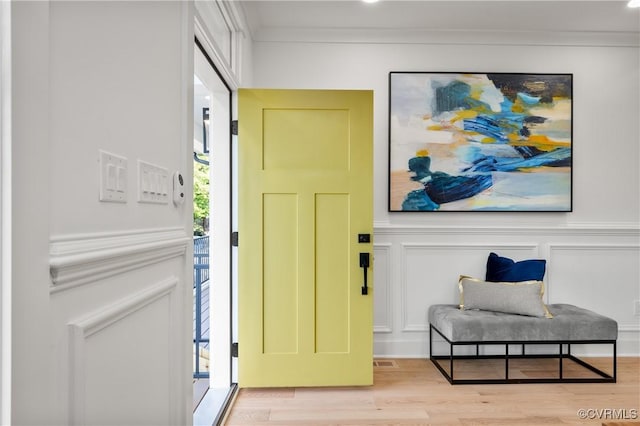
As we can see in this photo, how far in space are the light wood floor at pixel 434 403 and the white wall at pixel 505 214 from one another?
22.0 inches

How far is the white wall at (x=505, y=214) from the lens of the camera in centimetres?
302

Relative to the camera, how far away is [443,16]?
9.29 ft

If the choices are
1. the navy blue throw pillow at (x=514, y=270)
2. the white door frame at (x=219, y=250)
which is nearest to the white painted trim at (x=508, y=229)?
the navy blue throw pillow at (x=514, y=270)

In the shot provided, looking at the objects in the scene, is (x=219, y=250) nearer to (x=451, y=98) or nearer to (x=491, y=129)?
(x=451, y=98)

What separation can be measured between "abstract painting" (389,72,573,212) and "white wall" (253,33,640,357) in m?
0.09

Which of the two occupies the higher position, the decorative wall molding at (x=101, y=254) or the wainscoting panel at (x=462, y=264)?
the decorative wall molding at (x=101, y=254)

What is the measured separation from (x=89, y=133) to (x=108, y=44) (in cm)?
24

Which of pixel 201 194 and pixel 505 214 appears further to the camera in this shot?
pixel 201 194

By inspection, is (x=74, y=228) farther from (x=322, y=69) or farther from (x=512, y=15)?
(x=512, y=15)

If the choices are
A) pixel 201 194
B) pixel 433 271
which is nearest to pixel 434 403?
pixel 433 271

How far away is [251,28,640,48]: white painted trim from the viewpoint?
2.99 meters

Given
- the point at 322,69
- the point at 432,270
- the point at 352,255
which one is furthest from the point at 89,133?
the point at 432,270

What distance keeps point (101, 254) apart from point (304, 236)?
1.70 meters

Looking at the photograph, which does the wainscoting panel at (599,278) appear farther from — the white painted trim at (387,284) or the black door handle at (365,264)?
the black door handle at (365,264)
